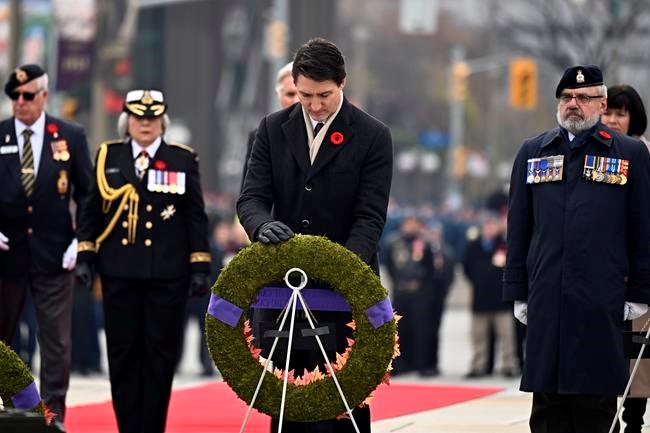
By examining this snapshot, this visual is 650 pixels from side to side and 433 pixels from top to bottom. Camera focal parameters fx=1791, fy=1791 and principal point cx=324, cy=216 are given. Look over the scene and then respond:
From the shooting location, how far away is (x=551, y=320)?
Answer: 859 cm

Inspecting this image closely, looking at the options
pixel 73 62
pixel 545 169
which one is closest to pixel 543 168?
pixel 545 169

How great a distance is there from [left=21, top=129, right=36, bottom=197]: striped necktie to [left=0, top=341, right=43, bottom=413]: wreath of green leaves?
329 centimetres

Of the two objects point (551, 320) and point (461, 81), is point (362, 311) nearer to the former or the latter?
point (551, 320)

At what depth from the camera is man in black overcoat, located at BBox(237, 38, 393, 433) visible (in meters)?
8.41

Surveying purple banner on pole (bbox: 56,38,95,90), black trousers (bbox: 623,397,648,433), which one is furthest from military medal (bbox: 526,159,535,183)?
purple banner on pole (bbox: 56,38,95,90)

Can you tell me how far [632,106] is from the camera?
10.6m

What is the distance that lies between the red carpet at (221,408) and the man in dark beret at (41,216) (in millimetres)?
642

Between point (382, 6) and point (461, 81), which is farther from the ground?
point (382, 6)

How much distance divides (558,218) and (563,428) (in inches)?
40.1

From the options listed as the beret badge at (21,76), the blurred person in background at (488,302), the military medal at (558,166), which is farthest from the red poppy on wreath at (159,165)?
the blurred person in background at (488,302)

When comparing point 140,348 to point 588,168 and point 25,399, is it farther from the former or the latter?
point 588,168

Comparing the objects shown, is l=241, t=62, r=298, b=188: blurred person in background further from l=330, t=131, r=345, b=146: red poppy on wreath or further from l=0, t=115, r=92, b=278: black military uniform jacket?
l=330, t=131, r=345, b=146: red poppy on wreath

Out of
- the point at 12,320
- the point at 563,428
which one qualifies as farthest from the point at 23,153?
the point at 563,428

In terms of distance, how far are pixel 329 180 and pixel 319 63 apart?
1.91 ft
